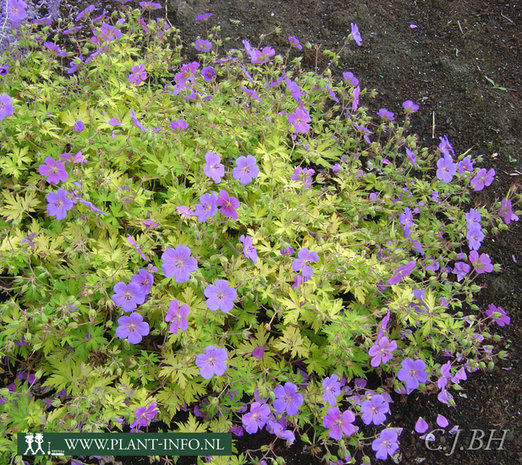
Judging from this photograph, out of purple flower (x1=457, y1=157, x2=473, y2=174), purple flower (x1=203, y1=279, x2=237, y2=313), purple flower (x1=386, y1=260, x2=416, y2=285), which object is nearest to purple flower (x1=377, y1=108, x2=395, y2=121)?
purple flower (x1=457, y1=157, x2=473, y2=174)

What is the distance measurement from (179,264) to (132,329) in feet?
1.05

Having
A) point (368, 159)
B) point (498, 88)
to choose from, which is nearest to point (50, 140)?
point (368, 159)

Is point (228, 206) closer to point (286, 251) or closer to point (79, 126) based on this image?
point (286, 251)

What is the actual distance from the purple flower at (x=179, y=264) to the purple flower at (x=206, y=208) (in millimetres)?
186

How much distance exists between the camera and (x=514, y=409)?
241cm

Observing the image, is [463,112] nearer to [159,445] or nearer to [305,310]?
[305,310]

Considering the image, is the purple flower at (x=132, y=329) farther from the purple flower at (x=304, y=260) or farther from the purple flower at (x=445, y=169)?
the purple flower at (x=445, y=169)

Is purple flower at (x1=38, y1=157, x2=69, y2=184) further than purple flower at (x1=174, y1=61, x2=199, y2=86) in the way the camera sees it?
No

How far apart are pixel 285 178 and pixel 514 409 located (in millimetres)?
1573

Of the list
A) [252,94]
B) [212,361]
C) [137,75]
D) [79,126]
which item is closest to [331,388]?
[212,361]

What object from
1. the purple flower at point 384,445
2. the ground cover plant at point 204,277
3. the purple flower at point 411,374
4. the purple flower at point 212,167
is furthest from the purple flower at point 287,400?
the purple flower at point 212,167

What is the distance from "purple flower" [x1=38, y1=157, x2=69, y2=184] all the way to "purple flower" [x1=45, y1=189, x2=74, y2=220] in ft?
0.46

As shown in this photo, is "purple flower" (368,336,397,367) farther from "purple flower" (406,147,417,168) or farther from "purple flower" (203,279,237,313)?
"purple flower" (406,147,417,168)

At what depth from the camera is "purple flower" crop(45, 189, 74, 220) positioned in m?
2.12
